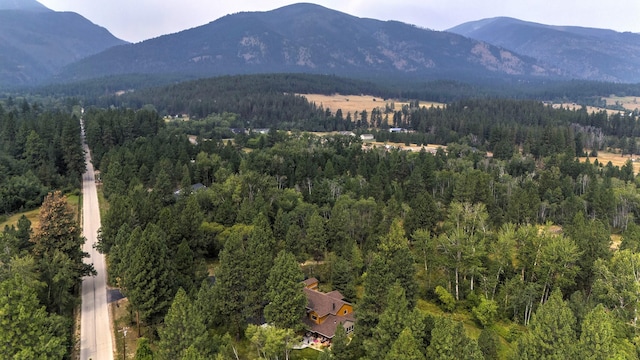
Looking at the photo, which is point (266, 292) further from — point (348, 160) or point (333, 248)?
point (348, 160)

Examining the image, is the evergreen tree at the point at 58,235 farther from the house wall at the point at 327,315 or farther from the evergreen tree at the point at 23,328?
the house wall at the point at 327,315

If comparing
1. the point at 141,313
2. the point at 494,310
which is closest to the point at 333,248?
the point at 494,310

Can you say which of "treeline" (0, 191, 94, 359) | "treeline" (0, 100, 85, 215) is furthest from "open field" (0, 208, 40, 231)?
"treeline" (0, 191, 94, 359)

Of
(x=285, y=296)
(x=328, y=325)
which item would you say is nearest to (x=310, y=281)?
(x=328, y=325)

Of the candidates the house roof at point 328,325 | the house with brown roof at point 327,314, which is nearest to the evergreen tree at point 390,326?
the house roof at point 328,325

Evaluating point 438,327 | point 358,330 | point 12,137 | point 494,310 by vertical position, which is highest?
point 12,137

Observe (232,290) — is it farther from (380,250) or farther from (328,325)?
(380,250)
